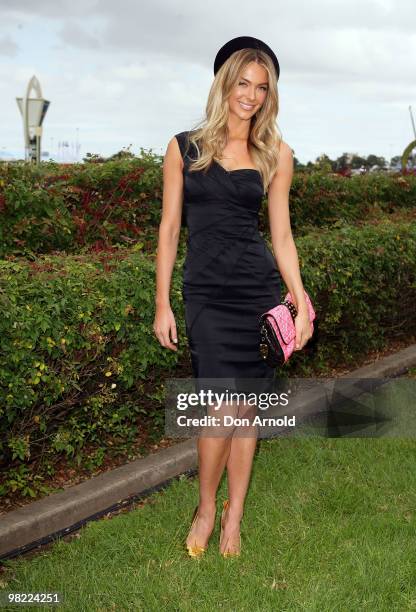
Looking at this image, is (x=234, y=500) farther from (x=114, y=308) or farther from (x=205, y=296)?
(x=114, y=308)

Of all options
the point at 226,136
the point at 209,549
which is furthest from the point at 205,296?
the point at 209,549

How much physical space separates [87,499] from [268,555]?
1.15 meters

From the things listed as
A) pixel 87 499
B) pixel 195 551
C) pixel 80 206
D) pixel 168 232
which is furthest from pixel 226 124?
→ pixel 80 206

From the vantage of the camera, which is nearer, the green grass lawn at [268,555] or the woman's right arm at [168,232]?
the green grass lawn at [268,555]

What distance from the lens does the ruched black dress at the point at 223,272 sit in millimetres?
3619

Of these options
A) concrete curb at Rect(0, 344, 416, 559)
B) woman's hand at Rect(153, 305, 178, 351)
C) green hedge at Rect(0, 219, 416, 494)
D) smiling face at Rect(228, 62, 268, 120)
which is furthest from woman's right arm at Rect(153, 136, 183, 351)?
concrete curb at Rect(0, 344, 416, 559)

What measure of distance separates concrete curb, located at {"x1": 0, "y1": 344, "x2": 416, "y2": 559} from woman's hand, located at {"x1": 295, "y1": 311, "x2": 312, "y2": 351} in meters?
1.57

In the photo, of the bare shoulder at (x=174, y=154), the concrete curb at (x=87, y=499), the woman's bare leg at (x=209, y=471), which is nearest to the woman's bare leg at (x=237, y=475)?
the woman's bare leg at (x=209, y=471)

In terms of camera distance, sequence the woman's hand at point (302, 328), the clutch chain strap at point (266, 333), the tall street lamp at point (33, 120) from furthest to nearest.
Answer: the tall street lamp at point (33, 120), the woman's hand at point (302, 328), the clutch chain strap at point (266, 333)

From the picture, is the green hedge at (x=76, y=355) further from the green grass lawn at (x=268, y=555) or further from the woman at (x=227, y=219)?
the woman at (x=227, y=219)

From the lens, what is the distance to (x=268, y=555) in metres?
3.84

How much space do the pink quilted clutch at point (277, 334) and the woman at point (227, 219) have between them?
0.06m

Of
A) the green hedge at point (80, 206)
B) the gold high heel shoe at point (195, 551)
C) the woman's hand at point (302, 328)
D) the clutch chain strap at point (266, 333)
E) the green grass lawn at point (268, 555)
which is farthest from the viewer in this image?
the green hedge at point (80, 206)

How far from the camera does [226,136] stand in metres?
3.73
